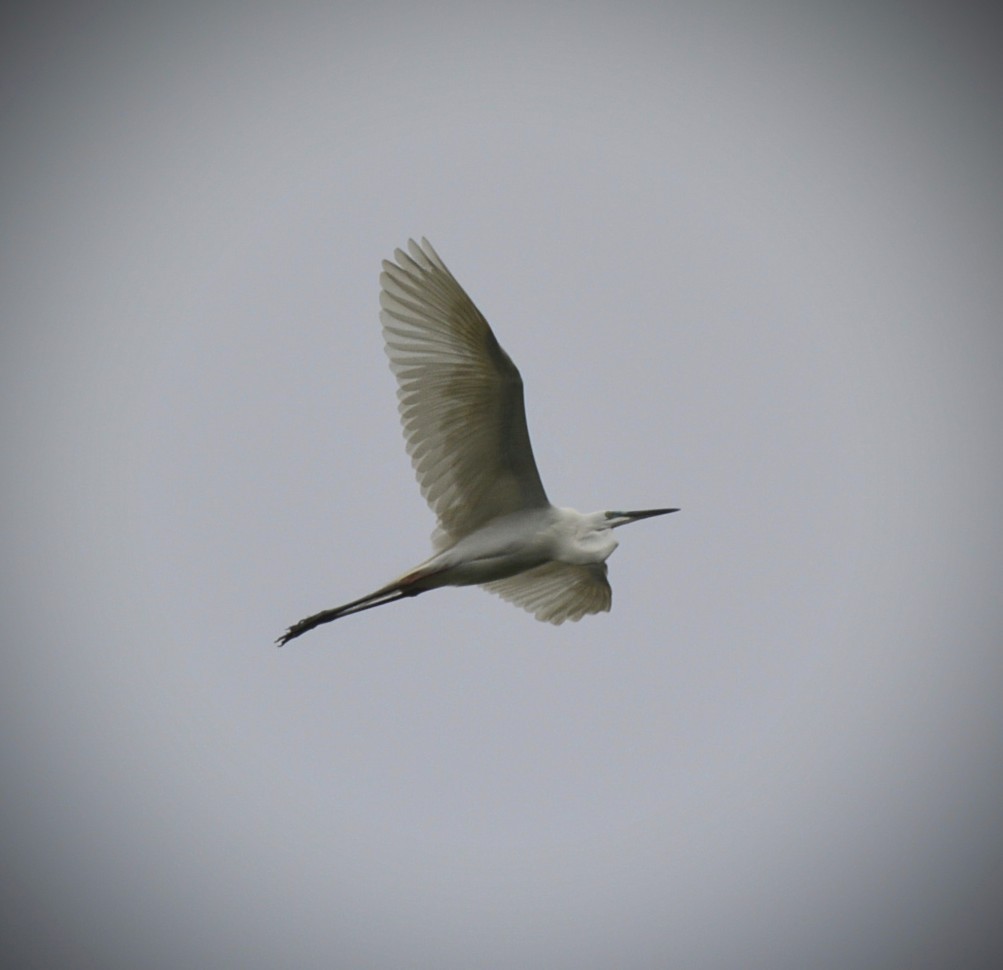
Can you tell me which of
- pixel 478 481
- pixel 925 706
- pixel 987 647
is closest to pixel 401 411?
pixel 478 481

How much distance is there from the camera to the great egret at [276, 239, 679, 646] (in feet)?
18.5

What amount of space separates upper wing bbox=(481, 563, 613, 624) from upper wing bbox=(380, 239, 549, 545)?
105 centimetres

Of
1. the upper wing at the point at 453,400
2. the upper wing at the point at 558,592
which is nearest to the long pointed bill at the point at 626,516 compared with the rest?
the upper wing at the point at 453,400

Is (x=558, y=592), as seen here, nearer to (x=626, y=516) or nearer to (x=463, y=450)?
(x=626, y=516)

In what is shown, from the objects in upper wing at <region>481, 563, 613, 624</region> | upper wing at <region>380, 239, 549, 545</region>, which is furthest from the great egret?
upper wing at <region>481, 563, 613, 624</region>

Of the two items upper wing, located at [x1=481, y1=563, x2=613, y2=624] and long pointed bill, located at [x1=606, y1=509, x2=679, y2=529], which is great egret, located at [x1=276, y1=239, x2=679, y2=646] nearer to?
long pointed bill, located at [x1=606, y1=509, x2=679, y2=529]

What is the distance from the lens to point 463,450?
19.8ft

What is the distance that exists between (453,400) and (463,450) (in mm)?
320

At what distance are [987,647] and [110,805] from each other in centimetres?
7828

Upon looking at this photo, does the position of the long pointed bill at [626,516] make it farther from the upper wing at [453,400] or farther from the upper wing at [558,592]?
the upper wing at [558,592]

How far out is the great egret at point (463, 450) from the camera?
564 centimetres

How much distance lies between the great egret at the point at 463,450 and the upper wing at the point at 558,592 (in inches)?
31.2

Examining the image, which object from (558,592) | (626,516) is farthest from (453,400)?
(558,592)

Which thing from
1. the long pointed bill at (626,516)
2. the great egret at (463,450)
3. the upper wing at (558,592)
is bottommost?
the upper wing at (558,592)
